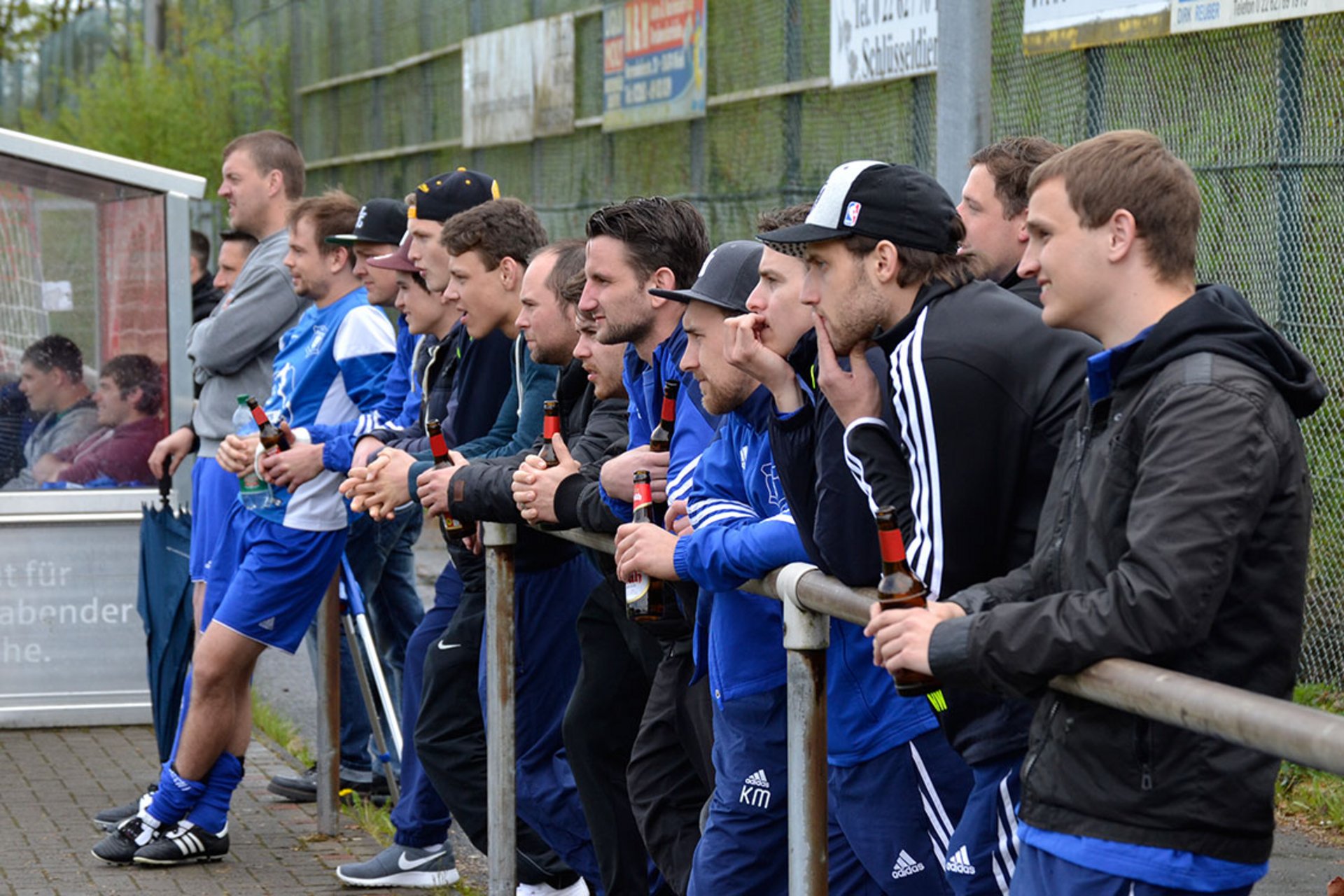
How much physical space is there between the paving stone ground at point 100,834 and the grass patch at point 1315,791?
315 cm

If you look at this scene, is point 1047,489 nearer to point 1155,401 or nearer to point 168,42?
point 1155,401

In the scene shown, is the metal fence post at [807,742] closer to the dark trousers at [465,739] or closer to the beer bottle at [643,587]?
the beer bottle at [643,587]

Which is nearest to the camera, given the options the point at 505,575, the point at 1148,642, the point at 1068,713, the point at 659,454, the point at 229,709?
the point at 1148,642

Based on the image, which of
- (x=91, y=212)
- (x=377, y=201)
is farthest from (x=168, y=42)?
(x=377, y=201)

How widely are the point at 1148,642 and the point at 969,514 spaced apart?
0.65m

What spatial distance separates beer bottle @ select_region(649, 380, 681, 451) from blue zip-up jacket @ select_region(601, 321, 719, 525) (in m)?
0.02

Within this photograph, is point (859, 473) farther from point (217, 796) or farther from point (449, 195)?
point (217, 796)

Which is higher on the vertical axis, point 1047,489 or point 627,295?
point 627,295

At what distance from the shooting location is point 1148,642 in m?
2.57

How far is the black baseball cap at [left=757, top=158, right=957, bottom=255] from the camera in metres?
3.42

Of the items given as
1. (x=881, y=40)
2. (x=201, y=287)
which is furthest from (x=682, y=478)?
(x=201, y=287)

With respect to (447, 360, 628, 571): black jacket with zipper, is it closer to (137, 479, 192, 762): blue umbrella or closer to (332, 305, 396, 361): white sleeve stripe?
(332, 305, 396, 361): white sleeve stripe

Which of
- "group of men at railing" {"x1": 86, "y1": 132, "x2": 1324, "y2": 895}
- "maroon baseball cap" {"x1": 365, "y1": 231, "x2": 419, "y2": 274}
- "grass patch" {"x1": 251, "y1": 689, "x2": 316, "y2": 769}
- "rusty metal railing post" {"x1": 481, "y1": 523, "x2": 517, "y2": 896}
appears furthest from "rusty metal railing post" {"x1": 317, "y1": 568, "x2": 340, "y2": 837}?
"rusty metal railing post" {"x1": 481, "y1": 523, "x2": 517, "y2": 896}

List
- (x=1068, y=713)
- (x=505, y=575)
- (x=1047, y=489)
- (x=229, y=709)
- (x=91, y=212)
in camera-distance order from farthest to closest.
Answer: (x=91, y=212) → (x=229, y=709) → (x=505, y=575) → (x=1047, y=489) → (x=1068, y=713)
